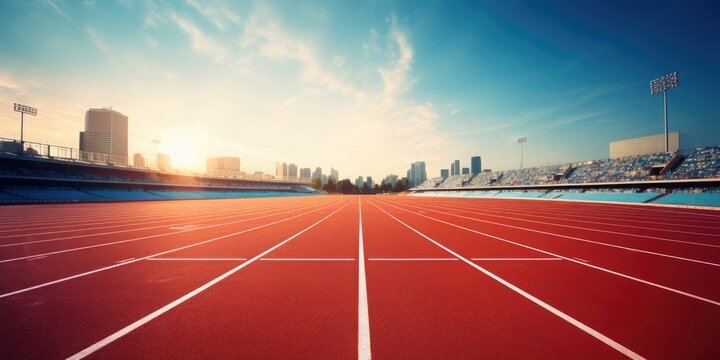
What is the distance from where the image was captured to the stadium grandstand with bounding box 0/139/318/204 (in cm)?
2891

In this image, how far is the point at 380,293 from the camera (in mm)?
4035

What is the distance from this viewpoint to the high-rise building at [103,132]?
89.4 m

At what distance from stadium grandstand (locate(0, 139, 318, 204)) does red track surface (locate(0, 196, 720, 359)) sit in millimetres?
35511

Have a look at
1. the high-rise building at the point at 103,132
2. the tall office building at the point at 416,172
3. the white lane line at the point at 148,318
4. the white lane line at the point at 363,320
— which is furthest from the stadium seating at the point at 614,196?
the tall office building at the point at 416,172

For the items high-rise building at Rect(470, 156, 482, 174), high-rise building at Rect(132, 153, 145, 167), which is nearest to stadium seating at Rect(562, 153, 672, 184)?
high-rise building at Rect(132, 153, 145, 167)

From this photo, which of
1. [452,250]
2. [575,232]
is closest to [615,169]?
[575,232]

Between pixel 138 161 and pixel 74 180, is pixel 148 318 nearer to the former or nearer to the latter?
pixel 74 180

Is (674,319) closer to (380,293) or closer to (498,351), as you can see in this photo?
(498,351)

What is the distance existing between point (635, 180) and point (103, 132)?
5491 inches

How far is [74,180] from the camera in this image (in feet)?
112

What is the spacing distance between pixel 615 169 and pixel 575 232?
3825 centimetres

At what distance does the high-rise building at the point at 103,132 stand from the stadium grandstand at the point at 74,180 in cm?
6535

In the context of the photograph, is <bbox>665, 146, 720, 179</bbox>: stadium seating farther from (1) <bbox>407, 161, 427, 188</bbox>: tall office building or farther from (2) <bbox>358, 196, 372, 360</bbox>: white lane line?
(1) <bbox>407, 161, 427, 188</bbox>: tall office building

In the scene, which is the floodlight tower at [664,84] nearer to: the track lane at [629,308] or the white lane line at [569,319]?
the track lane at [629,308]
